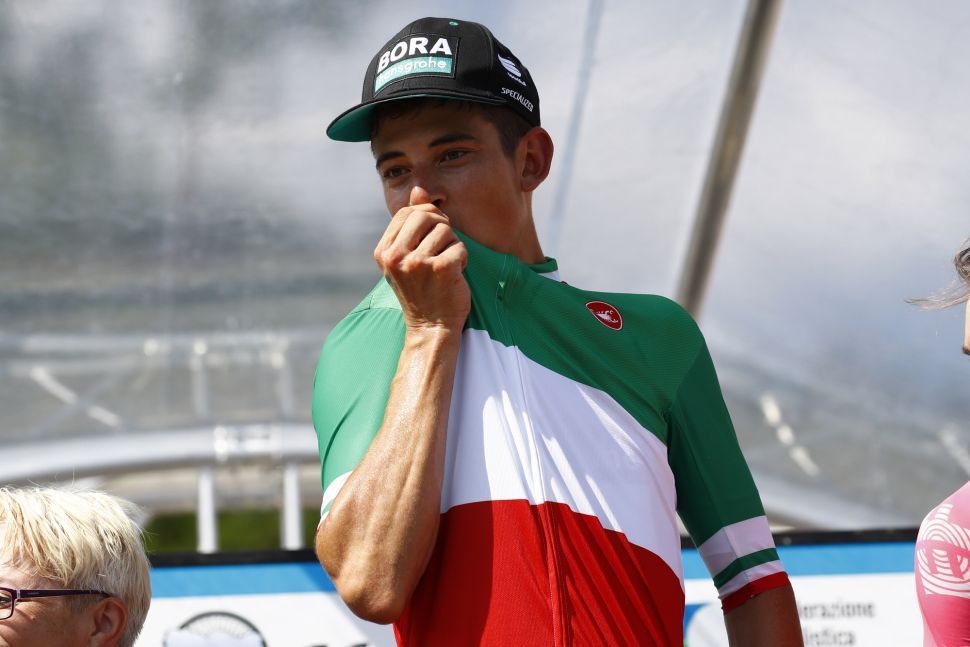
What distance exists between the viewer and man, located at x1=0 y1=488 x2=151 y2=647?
65.6 inches

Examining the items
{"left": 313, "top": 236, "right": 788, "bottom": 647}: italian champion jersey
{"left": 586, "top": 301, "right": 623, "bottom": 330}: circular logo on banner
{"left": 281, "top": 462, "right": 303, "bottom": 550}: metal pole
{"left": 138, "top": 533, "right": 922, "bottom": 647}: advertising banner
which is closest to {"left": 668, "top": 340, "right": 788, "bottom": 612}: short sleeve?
{"left": 313, "top": 236, "right": 788, "bottom": 647}: italian champion jersey

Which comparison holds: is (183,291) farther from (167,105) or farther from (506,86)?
(506,86)

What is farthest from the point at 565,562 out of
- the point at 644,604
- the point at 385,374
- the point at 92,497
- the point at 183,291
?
the point at 183,291

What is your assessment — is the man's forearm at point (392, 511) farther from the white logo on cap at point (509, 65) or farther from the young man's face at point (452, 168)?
the white logo on cap at point (509, 65)

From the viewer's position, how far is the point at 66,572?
5.55 feet

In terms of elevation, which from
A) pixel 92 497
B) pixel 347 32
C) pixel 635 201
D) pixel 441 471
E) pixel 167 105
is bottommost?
pixel 92 497

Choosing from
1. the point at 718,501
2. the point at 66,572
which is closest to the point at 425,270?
the point at 718,501

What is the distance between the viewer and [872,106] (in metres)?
3.91

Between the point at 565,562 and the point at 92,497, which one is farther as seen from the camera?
the point at 92,497

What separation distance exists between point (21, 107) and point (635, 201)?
2.25 m

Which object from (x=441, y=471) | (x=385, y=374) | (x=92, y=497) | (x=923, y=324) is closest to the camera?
(x=441, y=471)

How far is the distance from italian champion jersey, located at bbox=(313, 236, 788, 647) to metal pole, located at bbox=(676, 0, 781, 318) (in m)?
2.36

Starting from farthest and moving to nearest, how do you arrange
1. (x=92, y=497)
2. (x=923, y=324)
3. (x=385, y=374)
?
(x=923, y=324), (x=92, y=497), (x=385, y=374)

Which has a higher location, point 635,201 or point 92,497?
point 635,201
